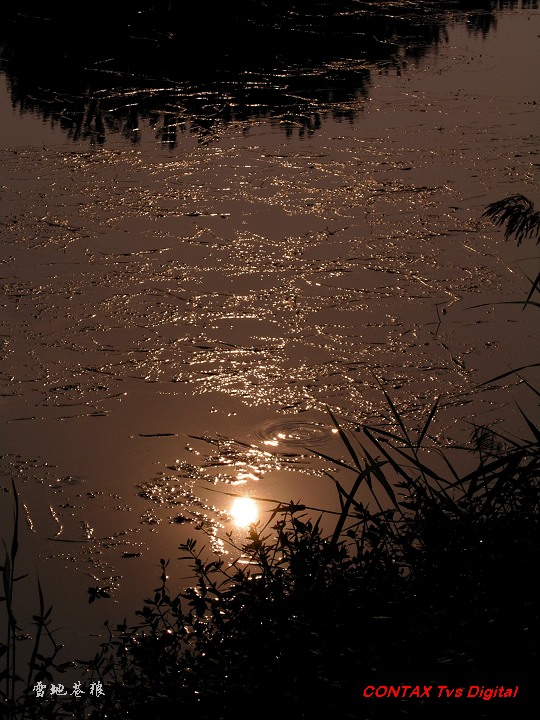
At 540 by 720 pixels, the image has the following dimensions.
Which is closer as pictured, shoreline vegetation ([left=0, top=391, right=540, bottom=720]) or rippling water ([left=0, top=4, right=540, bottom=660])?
shoreline vegetation ([left=0, top=391, right=540, bottom=720])

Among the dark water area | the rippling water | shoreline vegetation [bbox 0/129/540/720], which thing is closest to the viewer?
shoreline vegetation [bbox 0/129/540/720]

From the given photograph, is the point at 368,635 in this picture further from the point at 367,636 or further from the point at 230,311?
the point at 230,311

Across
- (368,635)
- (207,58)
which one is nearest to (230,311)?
(368,635)

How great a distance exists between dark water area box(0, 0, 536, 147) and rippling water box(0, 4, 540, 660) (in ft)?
1.23

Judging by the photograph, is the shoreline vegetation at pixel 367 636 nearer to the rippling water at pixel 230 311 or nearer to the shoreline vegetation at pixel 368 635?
the shoreline vegetation at pixel 368 635

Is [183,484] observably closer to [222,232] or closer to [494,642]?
[494,642]

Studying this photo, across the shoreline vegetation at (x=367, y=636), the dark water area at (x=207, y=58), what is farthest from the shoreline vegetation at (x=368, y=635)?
the dark water area at (x=207, y=58)

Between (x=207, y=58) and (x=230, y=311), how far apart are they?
5.51 m

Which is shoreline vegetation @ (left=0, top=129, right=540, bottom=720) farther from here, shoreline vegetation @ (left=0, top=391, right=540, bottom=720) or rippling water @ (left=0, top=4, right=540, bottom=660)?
rippling water @ (left=0, top=4, right=540, bottom=660)

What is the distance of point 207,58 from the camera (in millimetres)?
9344

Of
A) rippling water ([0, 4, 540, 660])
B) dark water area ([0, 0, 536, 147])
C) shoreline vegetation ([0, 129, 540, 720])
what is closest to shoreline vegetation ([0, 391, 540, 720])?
shoreline vegetation ([0, 129, 540, 720])

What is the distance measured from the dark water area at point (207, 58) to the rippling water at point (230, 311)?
1.23ft

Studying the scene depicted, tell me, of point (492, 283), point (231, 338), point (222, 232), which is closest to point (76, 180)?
point (222, 232)

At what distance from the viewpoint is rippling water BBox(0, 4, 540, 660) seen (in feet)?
11.0
